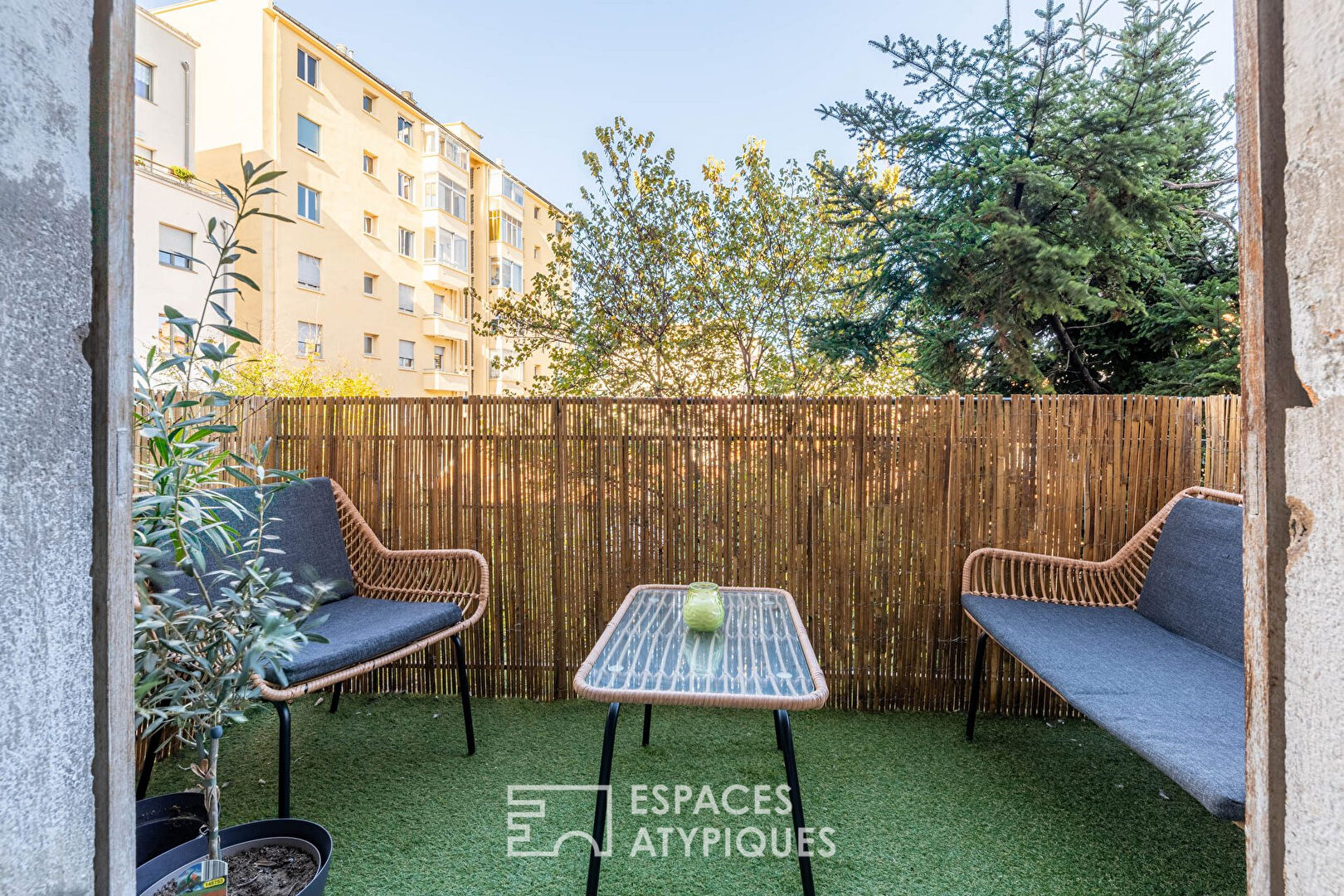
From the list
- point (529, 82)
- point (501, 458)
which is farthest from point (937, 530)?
point (529, 82)

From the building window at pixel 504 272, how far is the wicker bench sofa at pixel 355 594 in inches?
629

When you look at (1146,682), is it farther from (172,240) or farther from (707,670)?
(172,240)

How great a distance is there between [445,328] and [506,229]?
422 cm

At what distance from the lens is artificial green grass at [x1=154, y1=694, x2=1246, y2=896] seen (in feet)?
6.03

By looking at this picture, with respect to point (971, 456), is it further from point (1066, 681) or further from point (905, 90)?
point (905, 90)

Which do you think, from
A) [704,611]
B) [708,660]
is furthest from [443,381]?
[708,660]

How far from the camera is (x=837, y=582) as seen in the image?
9.84ft

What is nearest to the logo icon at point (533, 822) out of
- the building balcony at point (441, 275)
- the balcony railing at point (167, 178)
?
the balcony railing at point (167, 178)

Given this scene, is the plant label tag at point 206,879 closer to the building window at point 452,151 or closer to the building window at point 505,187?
the building window at point 452,151

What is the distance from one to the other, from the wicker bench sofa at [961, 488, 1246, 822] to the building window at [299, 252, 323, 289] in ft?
44.4

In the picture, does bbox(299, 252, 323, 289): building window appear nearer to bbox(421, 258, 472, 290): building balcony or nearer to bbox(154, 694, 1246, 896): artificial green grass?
bbox(421, 258, 472, 290): building balcony

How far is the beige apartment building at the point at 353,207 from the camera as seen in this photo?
11406mm

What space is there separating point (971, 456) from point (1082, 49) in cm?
248

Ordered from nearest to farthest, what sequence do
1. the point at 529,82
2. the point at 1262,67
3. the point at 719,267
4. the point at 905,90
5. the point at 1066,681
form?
the point at 1262,67
the point at 1066,681
the point at 905,90
the point at 719,267
the point at 529,82
